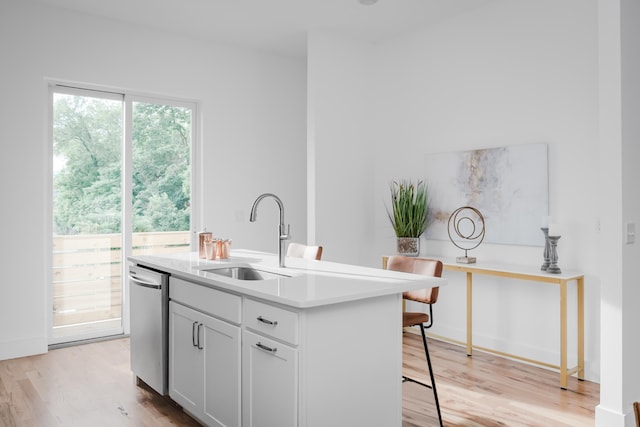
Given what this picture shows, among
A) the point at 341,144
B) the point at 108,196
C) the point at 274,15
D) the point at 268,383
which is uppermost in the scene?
the point at 274,15

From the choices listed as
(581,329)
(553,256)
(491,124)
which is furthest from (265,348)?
(491,124)

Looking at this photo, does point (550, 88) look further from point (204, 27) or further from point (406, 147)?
point (204, 27)

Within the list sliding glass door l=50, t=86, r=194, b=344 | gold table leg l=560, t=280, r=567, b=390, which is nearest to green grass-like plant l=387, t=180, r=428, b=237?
gold table leg l=560, t=280, r=567, b=390

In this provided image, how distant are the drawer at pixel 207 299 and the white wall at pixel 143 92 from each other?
1.93 metres

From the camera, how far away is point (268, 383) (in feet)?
6.75

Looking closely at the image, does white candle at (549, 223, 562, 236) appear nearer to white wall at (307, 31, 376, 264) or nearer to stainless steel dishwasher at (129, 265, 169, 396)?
white wall at (307, 31, 376, 264)

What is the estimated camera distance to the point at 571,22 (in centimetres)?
355

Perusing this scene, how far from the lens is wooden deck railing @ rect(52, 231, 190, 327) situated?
430 cm

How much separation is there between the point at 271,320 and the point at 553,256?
2314 mm

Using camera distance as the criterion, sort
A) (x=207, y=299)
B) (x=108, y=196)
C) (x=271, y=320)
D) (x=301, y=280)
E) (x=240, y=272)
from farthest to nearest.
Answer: (x=108, y=196)
(x=240, y=272)
(x=207, y=299)
(x=301, y=280)
(x=271, y=320)

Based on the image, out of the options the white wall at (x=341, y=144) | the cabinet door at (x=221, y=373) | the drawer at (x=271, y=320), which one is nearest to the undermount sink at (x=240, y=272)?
the cabinet door at (x=221, y=373)

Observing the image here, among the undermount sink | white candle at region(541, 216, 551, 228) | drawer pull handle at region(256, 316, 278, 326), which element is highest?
white candle at region(541, 216, 551, 228)

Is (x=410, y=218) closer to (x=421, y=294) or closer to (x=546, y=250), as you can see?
(x=546, y=250)

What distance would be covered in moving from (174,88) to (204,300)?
2.88 meters
